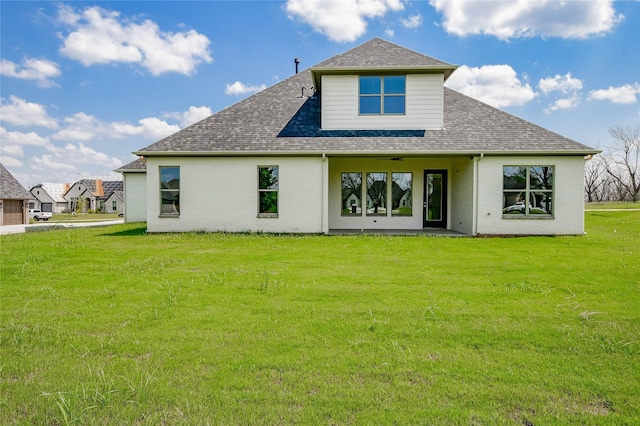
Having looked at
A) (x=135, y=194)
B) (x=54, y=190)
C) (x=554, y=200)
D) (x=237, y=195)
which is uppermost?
(x=54, y=190)

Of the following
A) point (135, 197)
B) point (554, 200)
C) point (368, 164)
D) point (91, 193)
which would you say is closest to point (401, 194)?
point (368, 164)

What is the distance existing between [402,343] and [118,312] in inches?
141

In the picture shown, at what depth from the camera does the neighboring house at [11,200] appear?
1053 inches

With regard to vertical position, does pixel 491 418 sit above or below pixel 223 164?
below

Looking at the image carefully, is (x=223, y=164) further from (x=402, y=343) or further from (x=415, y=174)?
(x=402, y=343)

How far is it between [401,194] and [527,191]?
4756mm

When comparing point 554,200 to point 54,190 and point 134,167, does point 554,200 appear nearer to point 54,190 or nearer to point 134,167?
point 134,167

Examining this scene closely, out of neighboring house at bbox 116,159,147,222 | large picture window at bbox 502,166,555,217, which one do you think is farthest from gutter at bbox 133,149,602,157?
neighboring house at bbox 116,159,147,222

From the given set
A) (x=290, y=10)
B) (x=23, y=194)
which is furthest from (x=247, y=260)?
(x=23, y=194)

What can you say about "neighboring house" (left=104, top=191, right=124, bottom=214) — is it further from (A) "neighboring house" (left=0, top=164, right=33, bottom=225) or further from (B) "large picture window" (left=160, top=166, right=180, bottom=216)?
(B) "large picture window" (left=160, top=166, right=180, bottom=216)

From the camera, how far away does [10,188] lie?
90.4 ft

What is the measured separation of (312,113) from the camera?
15.1m

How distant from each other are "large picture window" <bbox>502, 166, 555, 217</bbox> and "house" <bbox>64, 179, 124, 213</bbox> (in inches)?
2638

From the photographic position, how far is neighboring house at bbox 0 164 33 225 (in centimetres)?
2674
